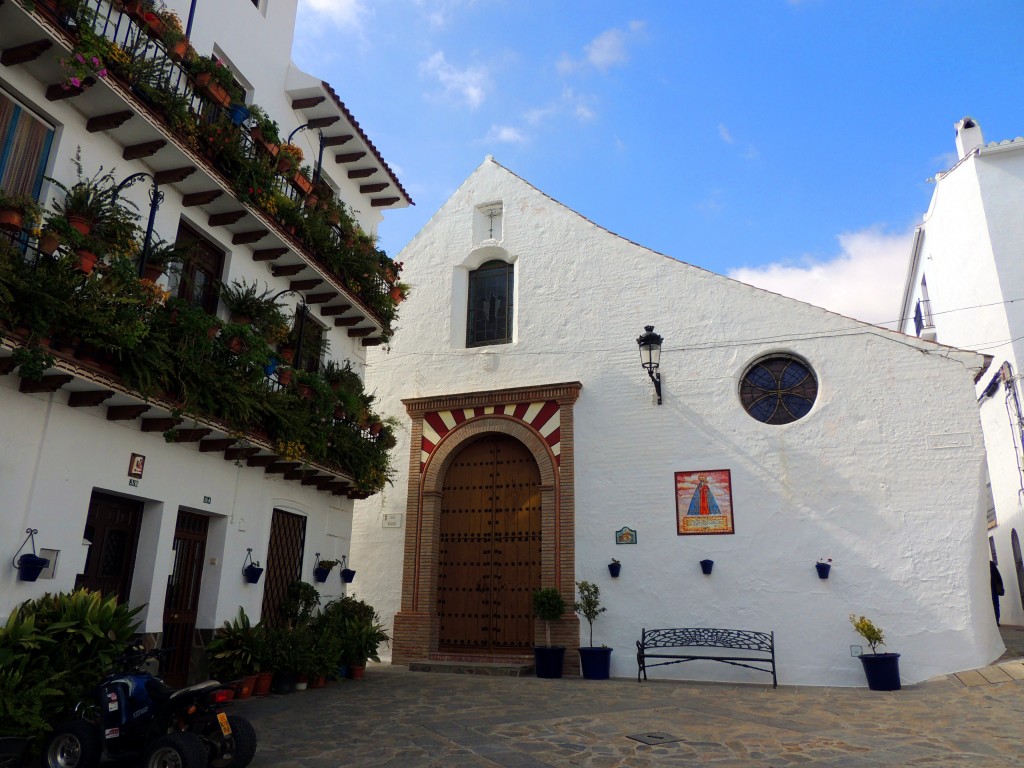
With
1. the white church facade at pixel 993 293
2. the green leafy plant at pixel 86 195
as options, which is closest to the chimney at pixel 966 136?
the white church facade at pixel 993 293

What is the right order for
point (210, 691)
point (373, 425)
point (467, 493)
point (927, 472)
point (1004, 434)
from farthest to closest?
point (1004, 434) < point (467, 493) < point (373, 425) < point (927, 472) < point (210, 691)

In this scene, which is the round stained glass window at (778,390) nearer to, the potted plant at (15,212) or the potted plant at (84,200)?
the potted plant at (84,200)

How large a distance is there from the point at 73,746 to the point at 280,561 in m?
5.37

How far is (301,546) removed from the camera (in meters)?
11.5

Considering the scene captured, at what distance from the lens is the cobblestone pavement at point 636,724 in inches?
252

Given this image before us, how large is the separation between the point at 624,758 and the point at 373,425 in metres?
7.04

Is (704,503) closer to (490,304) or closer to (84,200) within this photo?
(490,304)

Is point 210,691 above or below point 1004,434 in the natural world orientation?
below

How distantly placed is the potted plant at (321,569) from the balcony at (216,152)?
371cm

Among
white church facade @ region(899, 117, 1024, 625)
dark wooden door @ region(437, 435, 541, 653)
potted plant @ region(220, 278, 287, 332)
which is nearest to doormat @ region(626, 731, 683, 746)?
dark wooden door @ region(437, 435, 541, 653)

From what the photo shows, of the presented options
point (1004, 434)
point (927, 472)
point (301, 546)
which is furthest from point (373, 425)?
point (1004, 434)

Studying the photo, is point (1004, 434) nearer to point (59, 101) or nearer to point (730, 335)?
point (730, 335)

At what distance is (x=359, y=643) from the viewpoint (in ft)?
36.8

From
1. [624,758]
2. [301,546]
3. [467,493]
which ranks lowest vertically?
[624,758]
